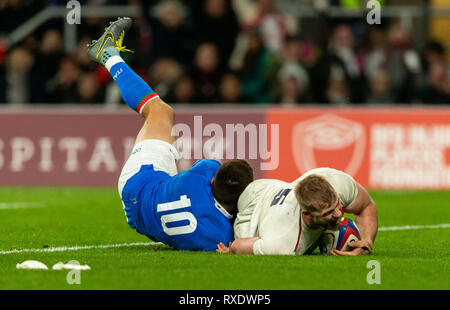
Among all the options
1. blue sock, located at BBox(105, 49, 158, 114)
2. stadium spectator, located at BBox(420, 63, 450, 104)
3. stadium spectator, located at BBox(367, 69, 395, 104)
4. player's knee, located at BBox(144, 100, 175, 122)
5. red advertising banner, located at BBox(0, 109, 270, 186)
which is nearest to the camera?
player's knee, located at BBox(144, 100, 175, 122)

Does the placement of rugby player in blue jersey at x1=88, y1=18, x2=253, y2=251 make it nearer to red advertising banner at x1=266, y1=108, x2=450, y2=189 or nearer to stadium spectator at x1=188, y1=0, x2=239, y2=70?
red advertising banner at x1=266, y1=108, x2=450, y2=189

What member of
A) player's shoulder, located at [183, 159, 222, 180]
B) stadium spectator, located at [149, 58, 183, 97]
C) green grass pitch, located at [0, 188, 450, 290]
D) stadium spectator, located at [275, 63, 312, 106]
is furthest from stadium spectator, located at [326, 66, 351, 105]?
player's shoulder, located at [183, 159, 222, 180]

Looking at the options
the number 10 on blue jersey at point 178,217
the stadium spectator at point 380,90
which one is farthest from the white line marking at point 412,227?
the stadium spectator at point 380,90

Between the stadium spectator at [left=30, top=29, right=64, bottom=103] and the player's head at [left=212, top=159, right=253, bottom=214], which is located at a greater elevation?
the stadium spectator at [left=30, top=29, right=64, bottom=103]

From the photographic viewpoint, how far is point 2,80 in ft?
59.1

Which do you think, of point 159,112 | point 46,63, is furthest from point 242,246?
point 46,63

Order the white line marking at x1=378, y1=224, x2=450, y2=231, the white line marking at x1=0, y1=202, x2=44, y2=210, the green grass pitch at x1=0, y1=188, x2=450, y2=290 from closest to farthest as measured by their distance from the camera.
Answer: the green grass pitch at x1=0, y1=188, x2=450, y2=290 → the white line marking at x1=378, y1=224, x2=450, y2=231 → the white line marking at x1=0, y1=202, x2=44, y2=210

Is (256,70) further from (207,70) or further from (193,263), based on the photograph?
(193,263)

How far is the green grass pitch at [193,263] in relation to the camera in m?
6.75

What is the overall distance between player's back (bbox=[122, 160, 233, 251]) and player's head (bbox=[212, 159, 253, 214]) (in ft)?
0.43

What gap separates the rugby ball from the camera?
820 centimetres

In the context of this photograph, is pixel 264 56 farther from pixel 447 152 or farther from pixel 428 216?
pixel 428 216

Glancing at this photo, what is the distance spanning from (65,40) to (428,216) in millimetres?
9213
